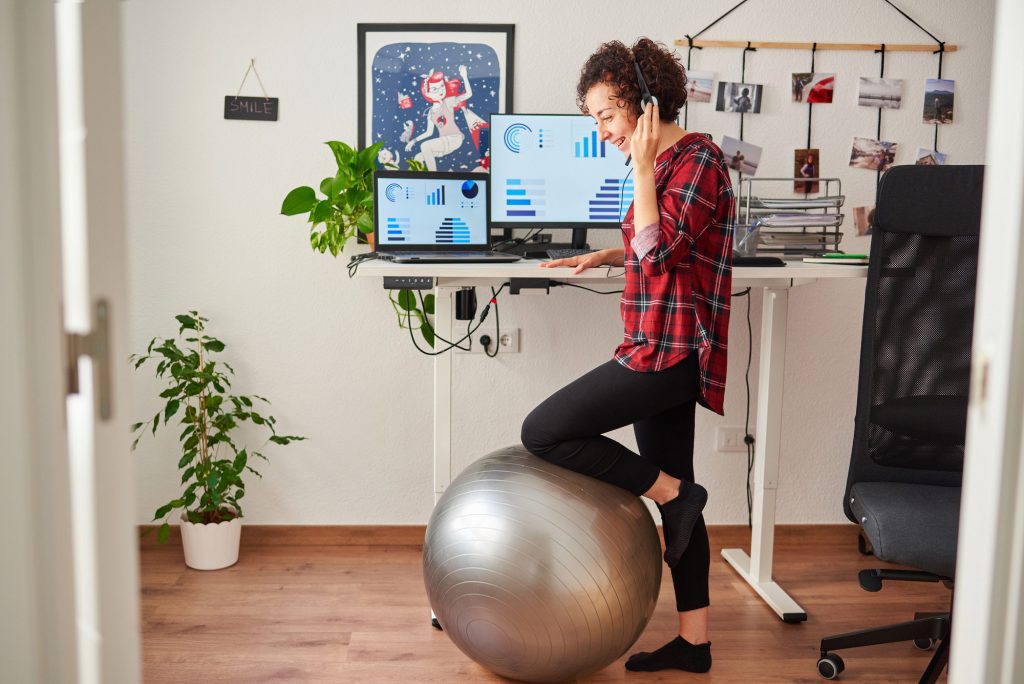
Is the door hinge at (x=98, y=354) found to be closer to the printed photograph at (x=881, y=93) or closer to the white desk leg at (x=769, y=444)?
the white desk leg at (x=769, y=444)

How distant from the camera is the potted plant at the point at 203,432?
2693 millimetres

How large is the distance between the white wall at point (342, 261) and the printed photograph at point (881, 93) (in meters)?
0.03

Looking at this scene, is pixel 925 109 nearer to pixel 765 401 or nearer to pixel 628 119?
pixel 765 401

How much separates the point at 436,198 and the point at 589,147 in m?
0.48

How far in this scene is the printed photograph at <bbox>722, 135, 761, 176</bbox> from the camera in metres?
2.90

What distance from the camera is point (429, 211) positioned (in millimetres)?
2576

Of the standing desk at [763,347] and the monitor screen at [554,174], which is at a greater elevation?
the monitor screen at [554,174]

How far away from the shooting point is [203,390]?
2.76 m

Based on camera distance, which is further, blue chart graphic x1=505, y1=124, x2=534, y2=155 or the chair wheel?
blue chart graphic x1=505, y1=124, x2=534, y2=155

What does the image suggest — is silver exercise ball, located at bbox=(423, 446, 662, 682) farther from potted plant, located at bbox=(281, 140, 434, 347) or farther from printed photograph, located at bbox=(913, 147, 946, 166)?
printed photograph, located at bbox=(913, 147, 946, 166)

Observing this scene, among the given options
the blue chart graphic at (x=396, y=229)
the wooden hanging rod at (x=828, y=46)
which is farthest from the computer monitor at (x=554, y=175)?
the wooden hanging rod at (x=828, y=46)

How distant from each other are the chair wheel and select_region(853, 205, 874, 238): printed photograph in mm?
1422

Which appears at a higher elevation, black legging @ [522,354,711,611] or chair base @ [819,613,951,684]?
black legging @ [522,354,711,611]

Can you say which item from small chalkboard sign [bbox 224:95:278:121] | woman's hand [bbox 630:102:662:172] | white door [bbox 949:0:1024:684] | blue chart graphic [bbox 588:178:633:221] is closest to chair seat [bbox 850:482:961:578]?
woman's hand [bbox 630:102:662:172]
